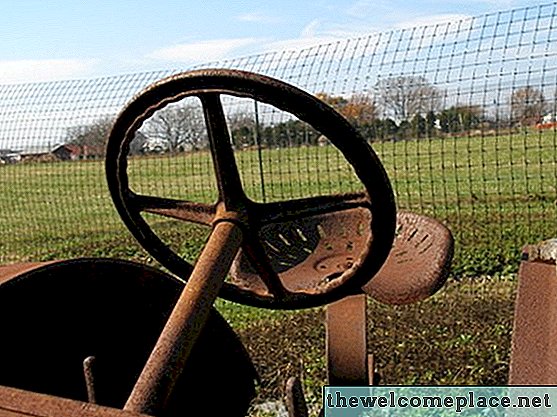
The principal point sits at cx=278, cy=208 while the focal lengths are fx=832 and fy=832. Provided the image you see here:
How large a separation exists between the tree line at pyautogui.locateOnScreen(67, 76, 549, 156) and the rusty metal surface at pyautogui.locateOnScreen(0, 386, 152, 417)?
3702 millimetres

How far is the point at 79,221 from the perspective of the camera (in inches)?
309

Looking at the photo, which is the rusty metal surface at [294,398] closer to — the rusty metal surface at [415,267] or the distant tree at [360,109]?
the rusty metal surface at [415,267]

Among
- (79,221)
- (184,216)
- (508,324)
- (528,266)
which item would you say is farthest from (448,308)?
(79,221)

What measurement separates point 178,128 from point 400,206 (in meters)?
2.10

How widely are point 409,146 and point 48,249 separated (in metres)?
3.76

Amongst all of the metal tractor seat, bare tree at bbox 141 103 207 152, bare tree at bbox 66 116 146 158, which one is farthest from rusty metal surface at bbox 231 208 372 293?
bare tree at bbox 66 116 146 158

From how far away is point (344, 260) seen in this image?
1867 mm

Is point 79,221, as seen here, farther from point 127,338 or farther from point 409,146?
point 127,338

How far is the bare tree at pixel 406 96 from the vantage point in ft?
16.9

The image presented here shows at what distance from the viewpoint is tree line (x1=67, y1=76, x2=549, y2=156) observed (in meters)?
5.00

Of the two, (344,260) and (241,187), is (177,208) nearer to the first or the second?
(241,187)

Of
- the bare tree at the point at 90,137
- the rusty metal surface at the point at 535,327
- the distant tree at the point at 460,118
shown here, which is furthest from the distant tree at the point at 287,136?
the rusty metal surface at the point at 535,327

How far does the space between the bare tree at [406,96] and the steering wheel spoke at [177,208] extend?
12.0 ft

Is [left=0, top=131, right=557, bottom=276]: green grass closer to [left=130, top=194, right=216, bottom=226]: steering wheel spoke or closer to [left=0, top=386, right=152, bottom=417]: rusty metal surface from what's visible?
[left=130, top=194, right=216, bottom=226]: steering wheel spoke
